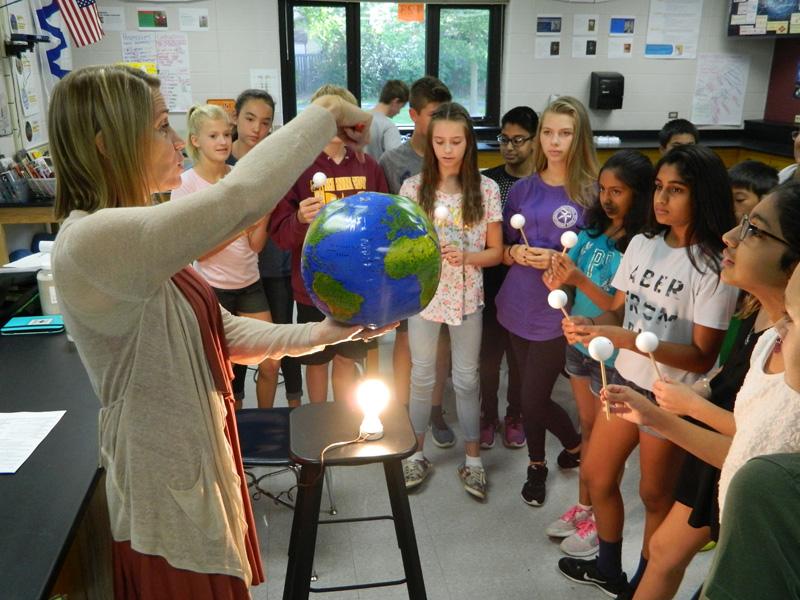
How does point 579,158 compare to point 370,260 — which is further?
point 579,158

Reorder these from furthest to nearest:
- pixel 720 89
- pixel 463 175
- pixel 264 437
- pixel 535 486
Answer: pixel 720 89 < pixel 535 486 < pixel 463 175 < pixel 264 437

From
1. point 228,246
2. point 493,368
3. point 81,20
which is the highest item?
point 81,20

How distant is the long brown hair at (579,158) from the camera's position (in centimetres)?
269

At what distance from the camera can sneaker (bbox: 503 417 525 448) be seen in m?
3.29

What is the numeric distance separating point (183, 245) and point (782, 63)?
7350 mm

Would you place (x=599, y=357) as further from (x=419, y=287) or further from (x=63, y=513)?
(x=63, y=513)

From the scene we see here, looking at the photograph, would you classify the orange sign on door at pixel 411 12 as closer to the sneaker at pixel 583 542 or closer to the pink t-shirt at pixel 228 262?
the pink t-shirt at pixel 228 262

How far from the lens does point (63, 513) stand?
1.34 m

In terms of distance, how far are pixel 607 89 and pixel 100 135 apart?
6057mm

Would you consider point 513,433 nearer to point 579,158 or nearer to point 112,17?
point 579,158

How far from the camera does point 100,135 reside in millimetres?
1208

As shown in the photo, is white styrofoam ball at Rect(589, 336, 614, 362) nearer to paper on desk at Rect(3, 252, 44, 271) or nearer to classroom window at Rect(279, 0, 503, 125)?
paper on desk at Rect(3, 252, 44, 271)

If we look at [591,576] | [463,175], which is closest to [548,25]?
[463,175]

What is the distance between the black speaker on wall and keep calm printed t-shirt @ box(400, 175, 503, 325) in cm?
424
